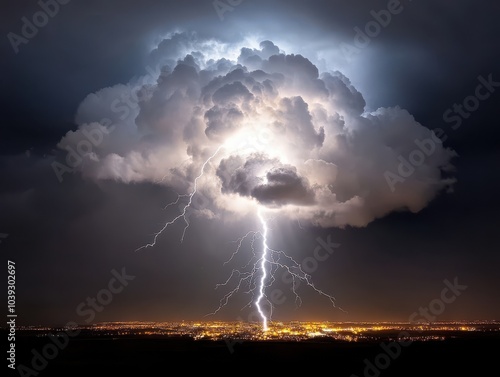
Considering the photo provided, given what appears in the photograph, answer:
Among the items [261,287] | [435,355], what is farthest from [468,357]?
[261,287]

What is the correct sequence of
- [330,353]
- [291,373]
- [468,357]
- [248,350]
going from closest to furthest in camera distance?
1. [291,373]
2. [468,357]
3. [330,353]
4. [248,350]

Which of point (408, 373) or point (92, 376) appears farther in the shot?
point (408, 373)

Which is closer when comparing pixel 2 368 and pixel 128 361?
pixel 2 368

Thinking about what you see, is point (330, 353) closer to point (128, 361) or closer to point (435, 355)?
point (435, 355)

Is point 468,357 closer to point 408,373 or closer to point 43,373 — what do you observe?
point 408,373

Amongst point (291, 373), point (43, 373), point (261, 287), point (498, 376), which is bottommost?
point (498, 376)

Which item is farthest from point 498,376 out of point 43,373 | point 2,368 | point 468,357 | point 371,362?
point 2,368

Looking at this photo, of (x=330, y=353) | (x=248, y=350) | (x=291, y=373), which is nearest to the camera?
(x=291, y=373)

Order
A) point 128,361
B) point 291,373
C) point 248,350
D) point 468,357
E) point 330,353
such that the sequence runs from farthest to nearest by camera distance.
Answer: point 248,350, point 330,353, point 468,357, point 128,361, point 291,373

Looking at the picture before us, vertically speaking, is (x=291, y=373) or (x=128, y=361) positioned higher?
(x=128, y=361)
